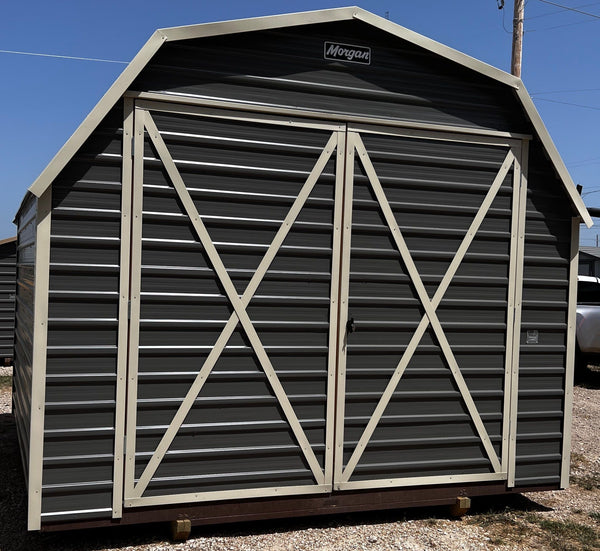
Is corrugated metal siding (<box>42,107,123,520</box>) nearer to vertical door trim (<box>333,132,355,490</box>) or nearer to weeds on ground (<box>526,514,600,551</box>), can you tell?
vertical door trim (<box>333,132,355,490</box>)

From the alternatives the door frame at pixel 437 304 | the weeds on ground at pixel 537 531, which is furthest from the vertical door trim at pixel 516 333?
the weeds on ground at pixel 537 531

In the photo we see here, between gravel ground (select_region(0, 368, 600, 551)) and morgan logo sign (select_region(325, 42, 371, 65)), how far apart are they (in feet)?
12.1

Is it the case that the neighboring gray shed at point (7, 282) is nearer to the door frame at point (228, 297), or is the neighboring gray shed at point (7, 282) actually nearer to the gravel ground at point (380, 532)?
the gravel ground at point (380, 532)

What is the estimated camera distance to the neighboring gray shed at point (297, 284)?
4.50 meters

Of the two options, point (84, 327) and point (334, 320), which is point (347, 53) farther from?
point (84, 327)

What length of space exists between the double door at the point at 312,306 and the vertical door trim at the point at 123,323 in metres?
0.04

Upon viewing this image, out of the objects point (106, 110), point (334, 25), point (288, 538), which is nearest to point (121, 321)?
point (106, 110)

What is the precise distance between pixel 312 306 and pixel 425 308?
0.97 m

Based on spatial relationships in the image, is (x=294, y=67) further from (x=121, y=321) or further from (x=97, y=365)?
(x=97, y=365)

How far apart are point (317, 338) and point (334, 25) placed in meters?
2.44

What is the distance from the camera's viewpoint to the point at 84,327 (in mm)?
4488

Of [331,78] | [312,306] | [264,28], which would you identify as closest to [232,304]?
[312,306]

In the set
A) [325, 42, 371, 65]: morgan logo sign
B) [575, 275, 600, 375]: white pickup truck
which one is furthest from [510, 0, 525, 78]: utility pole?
[325, 42, 371, 65]: morgan logo sign

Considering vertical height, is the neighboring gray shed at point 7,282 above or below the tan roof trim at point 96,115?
below
